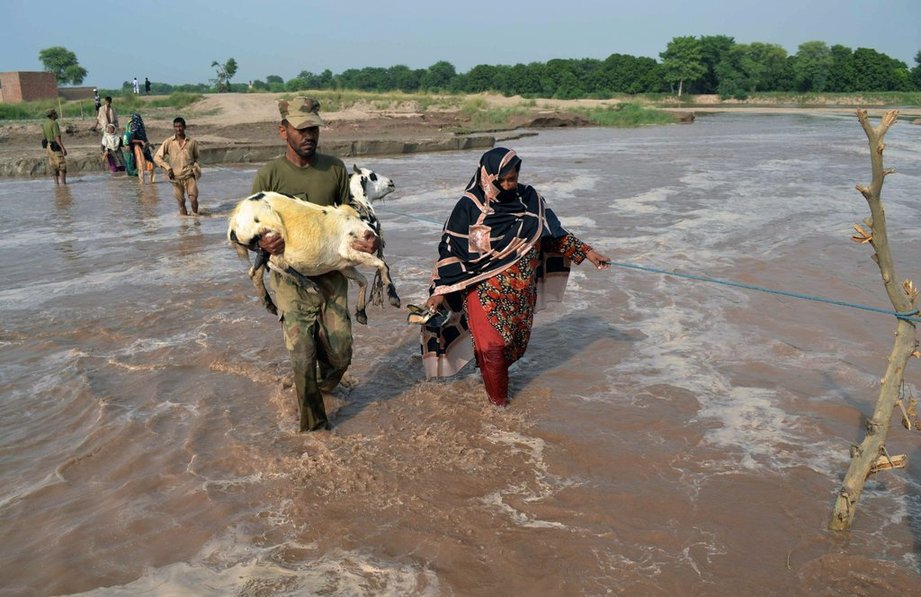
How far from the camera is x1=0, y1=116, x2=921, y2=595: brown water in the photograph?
3.37 metres

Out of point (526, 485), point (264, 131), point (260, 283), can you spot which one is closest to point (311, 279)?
point (260, 283)

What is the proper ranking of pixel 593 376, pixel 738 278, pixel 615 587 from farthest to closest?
1. pixel 738 278
2. pixel 593 376
3. pixel 615 587

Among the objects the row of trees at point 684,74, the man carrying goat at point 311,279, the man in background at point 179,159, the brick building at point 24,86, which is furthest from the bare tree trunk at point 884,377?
the row of trees at point 684,74

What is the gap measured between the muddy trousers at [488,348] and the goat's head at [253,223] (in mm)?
1387

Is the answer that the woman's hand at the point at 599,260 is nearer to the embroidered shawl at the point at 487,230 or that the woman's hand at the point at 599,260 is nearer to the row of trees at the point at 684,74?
the embroidered shawl at the point at 487,230

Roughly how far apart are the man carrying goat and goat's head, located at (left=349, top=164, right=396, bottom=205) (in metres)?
0.06

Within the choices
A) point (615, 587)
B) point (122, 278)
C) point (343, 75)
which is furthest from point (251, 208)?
point (343, 75)

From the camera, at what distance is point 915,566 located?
10.9 feet

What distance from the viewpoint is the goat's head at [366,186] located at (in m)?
4.40

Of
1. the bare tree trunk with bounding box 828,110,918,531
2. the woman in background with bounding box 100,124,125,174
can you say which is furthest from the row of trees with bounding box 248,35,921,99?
the bare tree trunk with bounding box 828,110,918,531

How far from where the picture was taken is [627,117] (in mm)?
41250

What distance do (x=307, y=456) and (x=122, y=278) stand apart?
5.19 meters

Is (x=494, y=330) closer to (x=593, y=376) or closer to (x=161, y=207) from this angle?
(x=593, y=376)

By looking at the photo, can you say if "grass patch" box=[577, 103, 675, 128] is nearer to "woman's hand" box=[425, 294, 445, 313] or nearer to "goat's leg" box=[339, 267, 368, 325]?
"woman's hand" box=[425, 294, 445, 313]
